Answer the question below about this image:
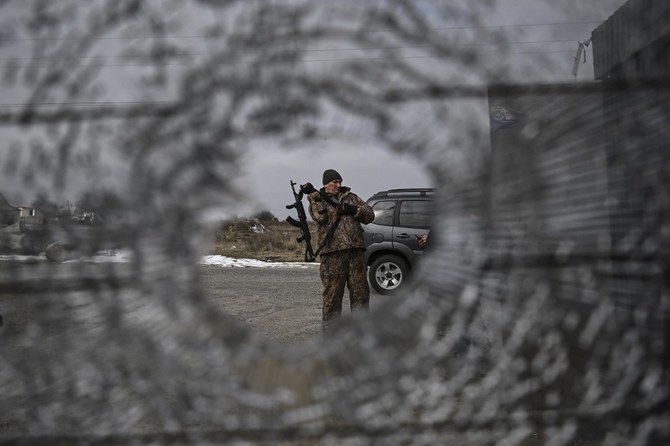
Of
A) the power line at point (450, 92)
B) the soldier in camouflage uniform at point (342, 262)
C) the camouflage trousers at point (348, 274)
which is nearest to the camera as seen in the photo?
the power line at point (450, 92)

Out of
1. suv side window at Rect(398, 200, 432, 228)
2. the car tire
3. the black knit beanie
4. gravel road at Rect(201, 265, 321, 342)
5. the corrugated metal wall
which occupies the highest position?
the corrugated metal wall

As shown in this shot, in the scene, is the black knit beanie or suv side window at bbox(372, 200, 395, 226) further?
suv side window at bbox(372, 200, 395, 226)

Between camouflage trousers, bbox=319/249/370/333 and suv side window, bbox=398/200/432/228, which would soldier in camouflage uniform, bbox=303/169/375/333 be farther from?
suv side window, bbox=398/200/432/228

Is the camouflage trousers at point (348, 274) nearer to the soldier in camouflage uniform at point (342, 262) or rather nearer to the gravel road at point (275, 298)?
the soldier in camouflage uniform at point (342, 262)

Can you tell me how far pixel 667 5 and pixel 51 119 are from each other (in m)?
0.75

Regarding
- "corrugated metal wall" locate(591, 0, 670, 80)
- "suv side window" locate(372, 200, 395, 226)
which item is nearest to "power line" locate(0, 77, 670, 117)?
"corrugated metal wall" locate(591, 0, 670, 80)

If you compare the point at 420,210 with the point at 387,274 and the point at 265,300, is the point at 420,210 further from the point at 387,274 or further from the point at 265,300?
the point at 265,300

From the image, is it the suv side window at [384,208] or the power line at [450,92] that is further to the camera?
the suv side window at [384,208]

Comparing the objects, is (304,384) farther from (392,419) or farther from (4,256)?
(4,256)

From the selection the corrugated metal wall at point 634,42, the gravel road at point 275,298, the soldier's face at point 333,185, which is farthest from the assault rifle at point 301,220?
the corrugated metal wall at point 634,42

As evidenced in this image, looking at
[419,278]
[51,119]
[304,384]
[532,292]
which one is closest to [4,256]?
[51,119]

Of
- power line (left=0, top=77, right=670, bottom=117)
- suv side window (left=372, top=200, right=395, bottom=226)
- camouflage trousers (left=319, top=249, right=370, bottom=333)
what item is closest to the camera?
power line (left=0, top=77, right=670, bottom=117)

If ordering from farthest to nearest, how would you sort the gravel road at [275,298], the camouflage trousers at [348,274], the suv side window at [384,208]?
1. the gravel road at [275,298]
2. the camouflage trousers at [348,274]
3. the suv side window at [384,208]

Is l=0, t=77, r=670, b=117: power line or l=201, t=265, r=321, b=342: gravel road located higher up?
l=0, t=77, r=670, b=117: power line
